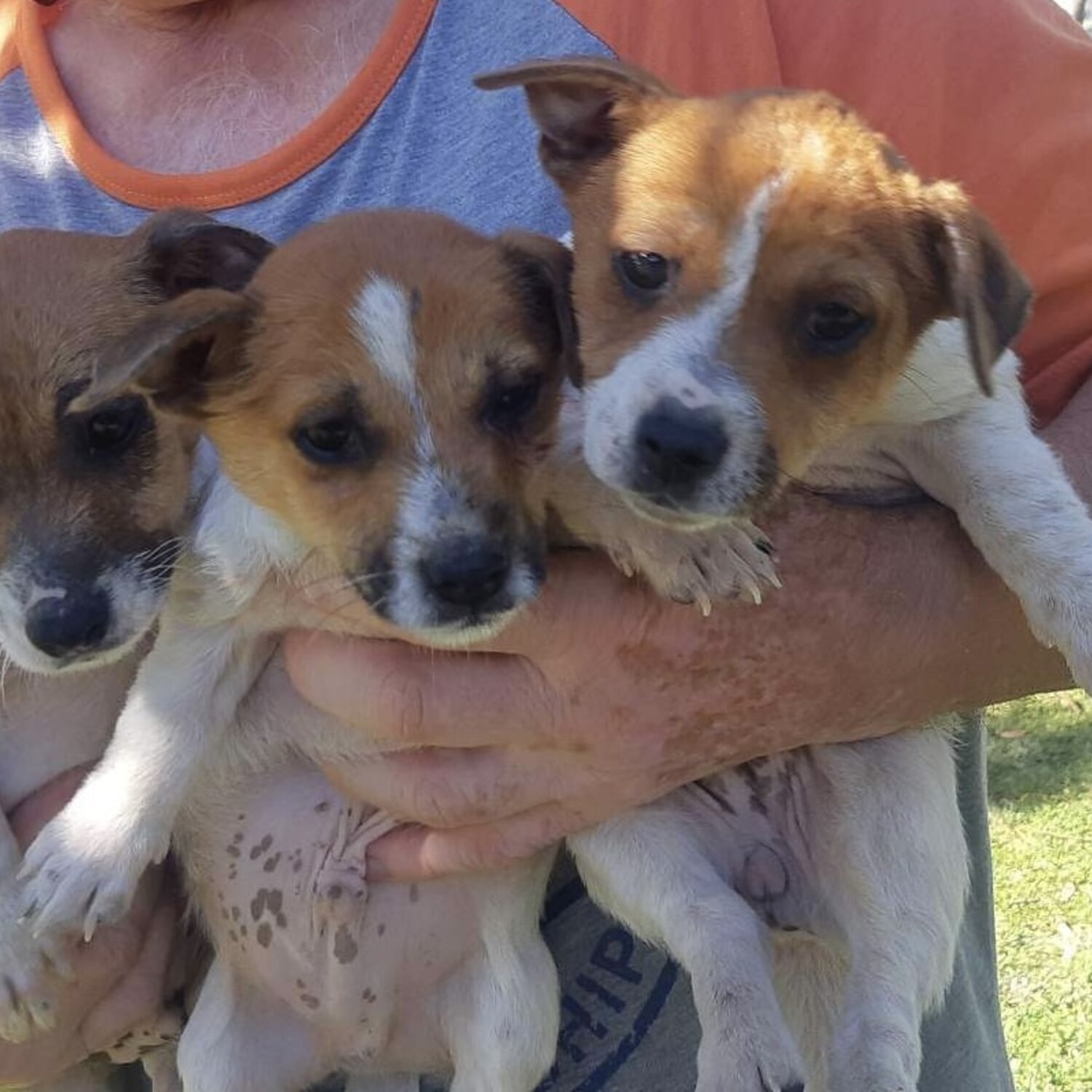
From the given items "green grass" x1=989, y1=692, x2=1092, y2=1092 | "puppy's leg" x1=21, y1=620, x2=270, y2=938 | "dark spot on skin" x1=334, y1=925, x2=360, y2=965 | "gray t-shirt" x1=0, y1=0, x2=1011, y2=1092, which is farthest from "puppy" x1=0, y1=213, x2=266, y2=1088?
"green grass" x1=989, y1=692, x2=1092, y2=1092

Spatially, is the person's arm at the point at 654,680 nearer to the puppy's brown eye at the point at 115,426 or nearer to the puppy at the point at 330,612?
the puppy at the point at 330,612

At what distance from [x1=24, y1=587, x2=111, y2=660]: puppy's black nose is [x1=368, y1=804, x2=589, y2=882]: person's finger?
65 centimetres

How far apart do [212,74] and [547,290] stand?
1075 millimetres

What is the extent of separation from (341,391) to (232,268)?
0.48 m

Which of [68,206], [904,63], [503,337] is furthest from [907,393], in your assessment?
[68,206]

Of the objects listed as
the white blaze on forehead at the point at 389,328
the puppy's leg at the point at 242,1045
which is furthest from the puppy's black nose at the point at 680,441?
the puppy's leg at the point at 242,1045

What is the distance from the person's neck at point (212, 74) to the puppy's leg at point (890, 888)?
1.66 metres

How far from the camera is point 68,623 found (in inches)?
94.4

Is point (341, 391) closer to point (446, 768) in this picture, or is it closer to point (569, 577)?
point (569, 577)

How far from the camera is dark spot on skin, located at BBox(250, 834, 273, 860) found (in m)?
2.71

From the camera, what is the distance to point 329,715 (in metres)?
2.71

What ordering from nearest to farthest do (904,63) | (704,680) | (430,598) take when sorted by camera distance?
(430,598)
(704,680)
(904,63)

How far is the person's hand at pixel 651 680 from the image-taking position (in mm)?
2455

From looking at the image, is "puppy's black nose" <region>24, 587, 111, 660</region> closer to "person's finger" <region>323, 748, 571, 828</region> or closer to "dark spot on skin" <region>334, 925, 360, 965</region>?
"person's finger" <region>323, 748, 571, 828</region>
